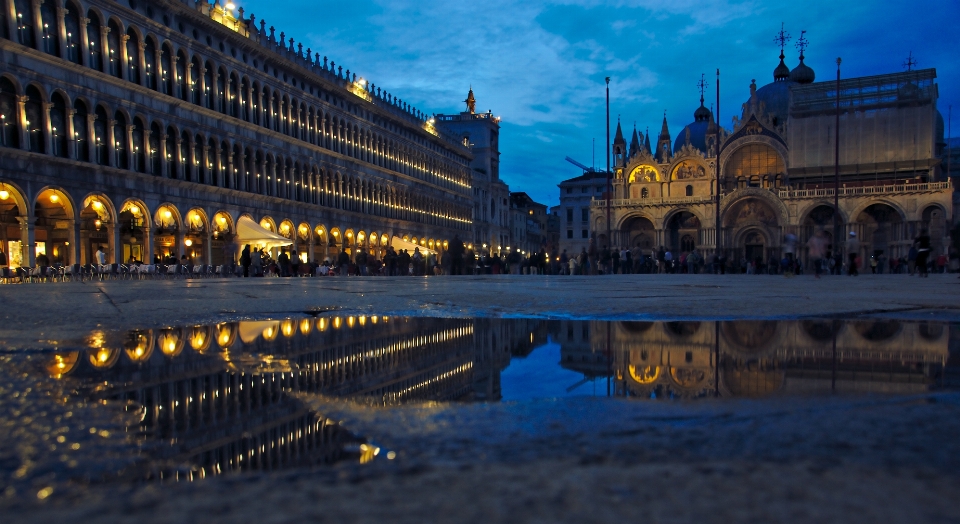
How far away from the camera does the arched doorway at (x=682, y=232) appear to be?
5619 cm

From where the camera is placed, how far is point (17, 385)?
188 centimetres

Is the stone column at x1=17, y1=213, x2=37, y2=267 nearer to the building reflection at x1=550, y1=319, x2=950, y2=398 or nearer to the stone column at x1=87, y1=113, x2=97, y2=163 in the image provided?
the stone column at x1=87, y1=113, x2=97, y2=163

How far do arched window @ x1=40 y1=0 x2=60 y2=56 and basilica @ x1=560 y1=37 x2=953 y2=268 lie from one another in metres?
35.0

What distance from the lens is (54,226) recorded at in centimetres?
2388

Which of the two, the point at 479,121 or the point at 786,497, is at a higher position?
the point at 479,121

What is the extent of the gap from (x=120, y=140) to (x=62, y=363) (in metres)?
26.5

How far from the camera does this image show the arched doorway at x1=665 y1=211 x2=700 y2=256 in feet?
184

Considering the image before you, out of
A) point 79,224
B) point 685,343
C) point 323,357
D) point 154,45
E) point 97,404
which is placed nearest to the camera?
point 97,404

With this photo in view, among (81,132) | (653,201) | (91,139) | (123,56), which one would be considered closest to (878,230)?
(653,201)

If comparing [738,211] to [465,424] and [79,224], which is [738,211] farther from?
[465,424]

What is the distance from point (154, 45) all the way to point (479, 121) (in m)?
44.7

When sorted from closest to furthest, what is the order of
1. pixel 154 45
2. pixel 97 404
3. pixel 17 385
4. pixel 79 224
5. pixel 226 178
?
pixel 97 404 < pixel 17 385 < pixel 79 224 < pixel 154 45 < pixel 226 178

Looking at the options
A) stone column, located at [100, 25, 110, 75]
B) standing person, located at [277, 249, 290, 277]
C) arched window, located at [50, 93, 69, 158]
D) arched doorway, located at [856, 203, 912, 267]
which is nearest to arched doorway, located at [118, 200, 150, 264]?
arched window, located at [50, 93, 69, 158]

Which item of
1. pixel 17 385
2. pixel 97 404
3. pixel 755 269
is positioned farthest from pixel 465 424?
pixel 755 269
